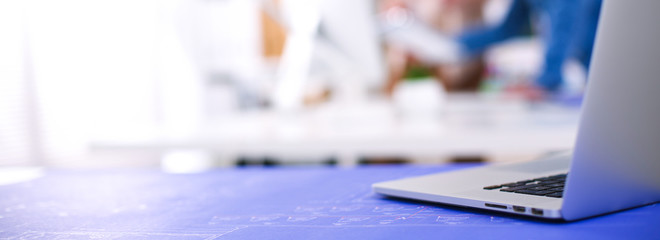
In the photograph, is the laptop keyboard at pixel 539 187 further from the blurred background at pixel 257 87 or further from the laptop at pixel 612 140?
the blurred background at pixel 257 87

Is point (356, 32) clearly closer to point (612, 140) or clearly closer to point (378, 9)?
point (612, 140)

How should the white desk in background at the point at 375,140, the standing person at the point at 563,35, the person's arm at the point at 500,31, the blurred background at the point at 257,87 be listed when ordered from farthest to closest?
1. the person's arm at the point at 500,31
2. the standing person at the point at 563,35
3. the blurred background at the point at 257,87
4. the white desk in background at the point at 375,140

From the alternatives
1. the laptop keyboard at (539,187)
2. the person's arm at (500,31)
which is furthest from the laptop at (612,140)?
the person's arm at (500,31)

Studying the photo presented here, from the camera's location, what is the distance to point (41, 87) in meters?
2.59

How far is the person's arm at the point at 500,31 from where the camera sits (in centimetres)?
325

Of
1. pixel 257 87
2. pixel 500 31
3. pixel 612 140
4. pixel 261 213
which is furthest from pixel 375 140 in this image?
pixel 500 31

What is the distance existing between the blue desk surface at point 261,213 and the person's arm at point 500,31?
8.48 feet

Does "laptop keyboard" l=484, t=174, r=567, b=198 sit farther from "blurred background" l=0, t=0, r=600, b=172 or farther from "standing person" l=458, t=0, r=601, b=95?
"standing person" l=458, t=0, r=601, b=95

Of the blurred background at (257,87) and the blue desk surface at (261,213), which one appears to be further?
the blurred background at (257,87)

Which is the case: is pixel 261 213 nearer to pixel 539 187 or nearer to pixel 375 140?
pixel 539 187

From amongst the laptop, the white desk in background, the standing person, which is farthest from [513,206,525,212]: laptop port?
the standing person

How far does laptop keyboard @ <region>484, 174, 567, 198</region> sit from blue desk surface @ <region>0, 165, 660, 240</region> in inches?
1.1

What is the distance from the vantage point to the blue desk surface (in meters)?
0.42

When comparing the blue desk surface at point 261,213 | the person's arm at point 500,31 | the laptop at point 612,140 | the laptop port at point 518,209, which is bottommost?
the blue desk surface at point 261,213
